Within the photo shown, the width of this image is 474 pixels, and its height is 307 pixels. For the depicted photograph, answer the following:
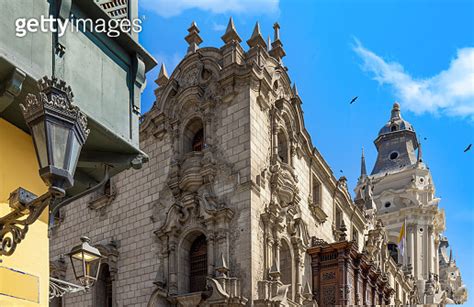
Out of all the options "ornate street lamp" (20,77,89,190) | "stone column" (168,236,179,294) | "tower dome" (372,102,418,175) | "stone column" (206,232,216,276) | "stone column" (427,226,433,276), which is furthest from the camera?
"tower dome" (372,102,418,175)

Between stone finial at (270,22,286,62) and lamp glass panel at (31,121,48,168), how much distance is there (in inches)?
722

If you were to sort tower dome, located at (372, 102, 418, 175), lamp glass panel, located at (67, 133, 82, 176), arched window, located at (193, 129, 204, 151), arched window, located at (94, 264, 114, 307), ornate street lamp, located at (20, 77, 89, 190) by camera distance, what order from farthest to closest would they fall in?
tower dome, located at (372, 102, 418, 175) → arched window, located at (94, 264, 114, 307) → arched window, located at (193, 129, 204, 151) → lamp glass panel, located at (67, 133, 82, 176) → ornate street lamp, located at (20, 77, 89, 190)

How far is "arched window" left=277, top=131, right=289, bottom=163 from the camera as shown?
71.8 ft

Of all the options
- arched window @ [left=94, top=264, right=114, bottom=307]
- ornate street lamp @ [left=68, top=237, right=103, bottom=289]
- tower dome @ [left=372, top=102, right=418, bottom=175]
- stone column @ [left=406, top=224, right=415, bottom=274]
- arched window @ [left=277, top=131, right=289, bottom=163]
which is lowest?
arched window @ [left=94, top=264, right=114, bottom=307]

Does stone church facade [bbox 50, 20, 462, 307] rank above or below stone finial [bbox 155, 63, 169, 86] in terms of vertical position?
below

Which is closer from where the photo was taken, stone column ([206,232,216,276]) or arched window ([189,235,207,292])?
stone column ([206,232,216,276])

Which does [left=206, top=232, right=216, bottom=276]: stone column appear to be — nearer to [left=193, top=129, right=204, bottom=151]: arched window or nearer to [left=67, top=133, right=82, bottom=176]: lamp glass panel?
[left=193, top=129, right=204, bottom=151]: arched window

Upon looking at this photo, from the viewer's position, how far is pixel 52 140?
183 inches

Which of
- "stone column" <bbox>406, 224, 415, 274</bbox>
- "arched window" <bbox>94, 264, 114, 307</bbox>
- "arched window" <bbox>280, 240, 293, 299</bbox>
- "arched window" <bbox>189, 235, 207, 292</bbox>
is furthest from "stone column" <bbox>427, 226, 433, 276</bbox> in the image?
"arched window" <bbox>189, 235, 207, 292</bbox>

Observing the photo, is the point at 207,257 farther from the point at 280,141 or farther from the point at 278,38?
the point at 278,38

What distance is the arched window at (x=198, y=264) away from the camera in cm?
1930

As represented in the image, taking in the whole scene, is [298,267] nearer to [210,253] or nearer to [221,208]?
[210,253]

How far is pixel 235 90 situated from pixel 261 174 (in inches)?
114

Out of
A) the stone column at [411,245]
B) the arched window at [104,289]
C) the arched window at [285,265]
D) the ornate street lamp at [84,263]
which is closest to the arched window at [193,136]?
the arched window at [285,265]
